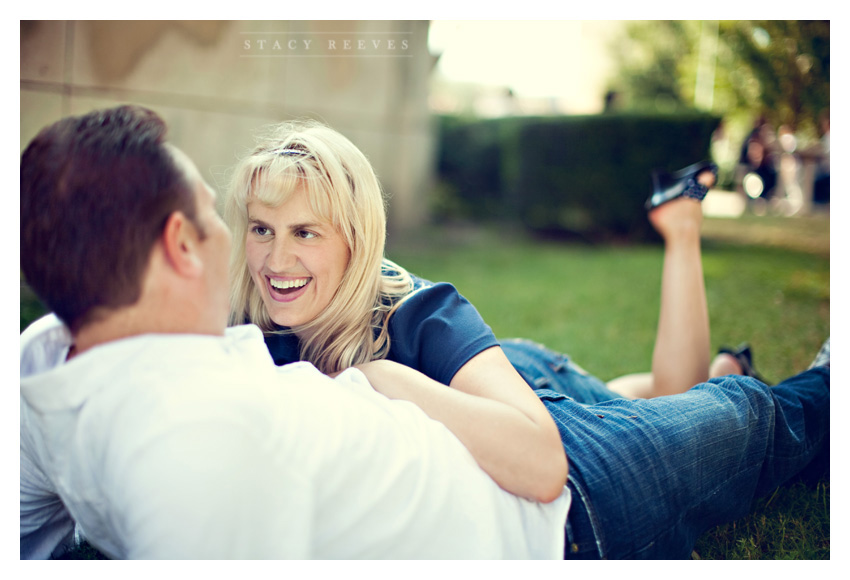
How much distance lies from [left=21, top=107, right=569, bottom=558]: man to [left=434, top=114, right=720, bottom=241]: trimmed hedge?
5.46 m

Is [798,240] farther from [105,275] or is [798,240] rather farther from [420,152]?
[105,275]

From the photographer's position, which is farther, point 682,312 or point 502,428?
point 682,312

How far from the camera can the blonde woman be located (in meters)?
1.23

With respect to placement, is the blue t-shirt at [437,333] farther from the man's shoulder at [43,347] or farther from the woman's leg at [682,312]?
the woman's leg at [682,312]

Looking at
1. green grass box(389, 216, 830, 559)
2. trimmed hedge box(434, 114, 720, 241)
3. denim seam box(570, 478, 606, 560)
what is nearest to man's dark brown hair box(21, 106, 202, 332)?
denim seam box(570, 478, 606, 560)

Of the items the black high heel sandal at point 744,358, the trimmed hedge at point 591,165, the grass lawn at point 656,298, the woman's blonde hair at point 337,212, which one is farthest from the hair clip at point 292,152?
the trimmed hedge at point 591,165

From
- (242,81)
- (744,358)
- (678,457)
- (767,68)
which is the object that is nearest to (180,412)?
(678,457)

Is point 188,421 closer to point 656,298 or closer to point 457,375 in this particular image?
point 457,375

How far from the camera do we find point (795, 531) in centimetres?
155

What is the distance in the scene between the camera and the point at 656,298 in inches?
169

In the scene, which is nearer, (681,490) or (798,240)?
(681,490)
